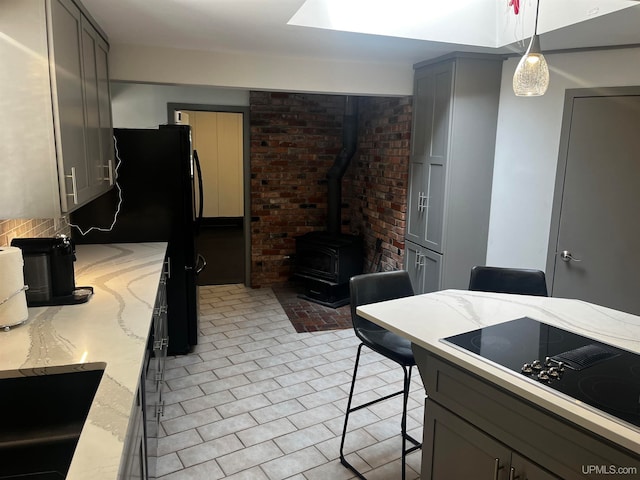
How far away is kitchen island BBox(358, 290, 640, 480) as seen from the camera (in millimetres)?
1295

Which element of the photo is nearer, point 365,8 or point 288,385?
point 365,8

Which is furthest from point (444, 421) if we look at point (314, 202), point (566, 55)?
point (314, 202)

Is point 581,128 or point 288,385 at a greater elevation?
point 581,128

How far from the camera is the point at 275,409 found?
2.97 m

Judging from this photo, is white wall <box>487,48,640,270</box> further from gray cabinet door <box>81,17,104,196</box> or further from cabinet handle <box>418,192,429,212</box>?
gray cabinet door <box>81,17,104,196</box>

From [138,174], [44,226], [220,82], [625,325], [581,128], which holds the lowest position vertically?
[625,325]

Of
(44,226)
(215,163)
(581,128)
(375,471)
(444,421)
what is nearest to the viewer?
(444,421)

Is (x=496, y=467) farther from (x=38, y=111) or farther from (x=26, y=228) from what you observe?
(x=26, y=228)

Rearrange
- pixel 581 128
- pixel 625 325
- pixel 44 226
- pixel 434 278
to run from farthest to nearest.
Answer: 1. pixel 434 278
2. pixel 581 128
3. pixel 44 226
4. pixel 625 325

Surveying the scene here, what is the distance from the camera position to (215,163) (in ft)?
27.8

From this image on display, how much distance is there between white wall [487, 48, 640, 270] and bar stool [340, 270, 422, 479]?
4.56 feet

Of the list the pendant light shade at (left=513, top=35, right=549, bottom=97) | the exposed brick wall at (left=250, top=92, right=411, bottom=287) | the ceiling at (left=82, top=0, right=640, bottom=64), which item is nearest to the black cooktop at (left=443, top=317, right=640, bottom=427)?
the pendant light shade at (left=513, top=35, right=549, bottom=97)

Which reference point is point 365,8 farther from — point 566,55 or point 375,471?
point 375,471

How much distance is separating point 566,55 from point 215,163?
640 centimetres
